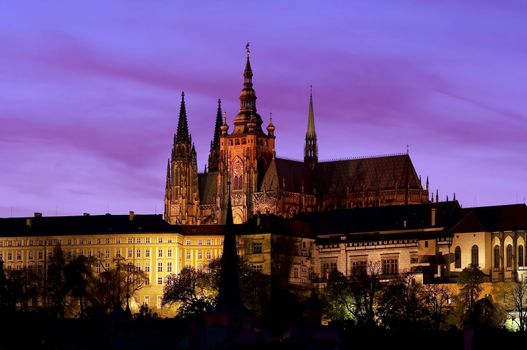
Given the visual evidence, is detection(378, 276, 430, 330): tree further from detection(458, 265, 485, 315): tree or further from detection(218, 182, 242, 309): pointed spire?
detection(218, 182, 242, 309): pointed spire

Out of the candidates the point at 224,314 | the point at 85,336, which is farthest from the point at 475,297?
the point at 224,314

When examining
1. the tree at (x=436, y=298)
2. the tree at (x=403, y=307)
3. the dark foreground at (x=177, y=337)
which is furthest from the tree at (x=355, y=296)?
the dark foreground at (x=177, y=337)

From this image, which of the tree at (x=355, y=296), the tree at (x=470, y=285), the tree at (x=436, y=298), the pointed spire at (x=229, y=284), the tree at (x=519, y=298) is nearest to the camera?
the pointed spire at (x=229, y=284)

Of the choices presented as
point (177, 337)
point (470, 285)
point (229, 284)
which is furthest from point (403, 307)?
point (229, 284)

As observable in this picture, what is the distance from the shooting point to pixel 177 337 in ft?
479

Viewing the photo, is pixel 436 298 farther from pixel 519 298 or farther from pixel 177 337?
pixel 177 337

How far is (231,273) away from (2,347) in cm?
1726

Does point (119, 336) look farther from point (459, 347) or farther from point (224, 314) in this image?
point (459, 347)

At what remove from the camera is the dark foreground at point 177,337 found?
132375 mm

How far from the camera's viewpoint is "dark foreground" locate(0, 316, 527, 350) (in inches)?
5212

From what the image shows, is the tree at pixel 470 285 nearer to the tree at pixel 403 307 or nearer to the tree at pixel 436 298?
the tree at pixel 436 298

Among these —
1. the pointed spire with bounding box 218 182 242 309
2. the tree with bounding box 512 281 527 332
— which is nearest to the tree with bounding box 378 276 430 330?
the tree with bounding box 512 281 527 332

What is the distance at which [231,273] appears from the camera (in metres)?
131

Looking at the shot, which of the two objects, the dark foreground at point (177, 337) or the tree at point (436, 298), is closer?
the dark foreground at point (177, 337)
